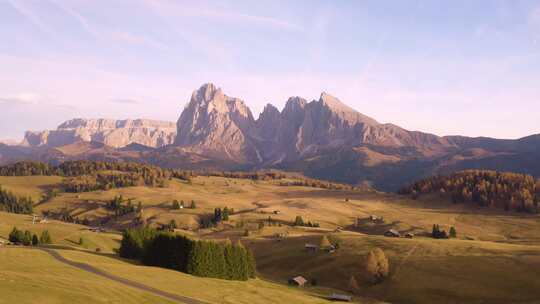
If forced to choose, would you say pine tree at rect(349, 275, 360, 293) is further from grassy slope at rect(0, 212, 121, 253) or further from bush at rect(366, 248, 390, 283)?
grassy slope at rect(0, 212, 121, 253)

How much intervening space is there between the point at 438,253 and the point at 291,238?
6195cm

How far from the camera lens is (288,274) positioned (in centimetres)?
13700

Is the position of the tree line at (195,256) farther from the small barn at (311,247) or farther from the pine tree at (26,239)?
the small barn at (311,247)

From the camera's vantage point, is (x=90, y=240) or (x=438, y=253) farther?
(x=90, y=240)

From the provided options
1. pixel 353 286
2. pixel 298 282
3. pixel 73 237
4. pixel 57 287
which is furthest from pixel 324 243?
pixel 57 287

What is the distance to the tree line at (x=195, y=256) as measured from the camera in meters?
98.0

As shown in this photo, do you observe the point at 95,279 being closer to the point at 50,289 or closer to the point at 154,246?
the point at 50,289

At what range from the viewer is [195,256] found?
319 ft

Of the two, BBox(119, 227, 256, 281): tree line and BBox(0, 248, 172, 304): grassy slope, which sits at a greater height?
BBox(0, 248, 172, 304): grassy slope

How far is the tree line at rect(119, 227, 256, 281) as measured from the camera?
9801cm

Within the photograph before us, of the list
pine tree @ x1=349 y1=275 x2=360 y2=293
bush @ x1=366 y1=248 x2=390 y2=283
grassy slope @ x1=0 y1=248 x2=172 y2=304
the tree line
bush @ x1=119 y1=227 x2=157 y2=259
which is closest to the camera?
grassy slope @ x1=0 y1=248 x2=172 y2=304

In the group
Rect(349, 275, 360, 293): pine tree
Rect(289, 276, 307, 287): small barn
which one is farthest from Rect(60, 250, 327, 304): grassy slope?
Rect(349, 275, 360, 293): pine tree

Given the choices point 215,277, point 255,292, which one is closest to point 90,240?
point 215,277

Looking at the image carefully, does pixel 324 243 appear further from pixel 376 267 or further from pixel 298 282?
pixel 298 282
